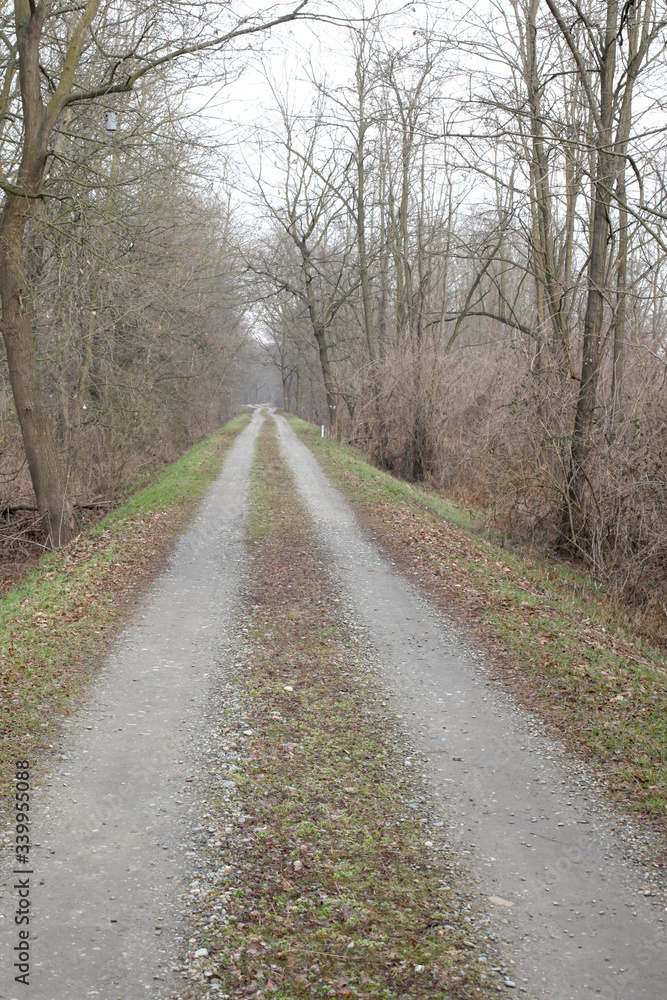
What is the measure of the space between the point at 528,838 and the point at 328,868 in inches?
47.3

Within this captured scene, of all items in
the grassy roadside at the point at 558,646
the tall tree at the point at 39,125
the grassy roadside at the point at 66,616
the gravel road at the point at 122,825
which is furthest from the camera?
the tall tree at the point at 39,125

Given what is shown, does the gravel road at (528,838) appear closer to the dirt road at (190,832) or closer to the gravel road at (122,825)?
the dirt road at (190,832)

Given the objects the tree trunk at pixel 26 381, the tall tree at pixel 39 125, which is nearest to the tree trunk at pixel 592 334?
the tall tree at pixel 39 125

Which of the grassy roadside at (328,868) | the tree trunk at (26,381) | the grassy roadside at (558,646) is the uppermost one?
the tree trunk at (26,381)

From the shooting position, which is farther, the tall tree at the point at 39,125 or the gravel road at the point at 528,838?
the tall tree at the point at 39,125

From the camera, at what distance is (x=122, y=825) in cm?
434

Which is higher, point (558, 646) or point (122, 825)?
point (558, 646)

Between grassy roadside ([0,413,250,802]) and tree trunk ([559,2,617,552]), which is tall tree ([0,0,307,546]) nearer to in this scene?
grassy roadside ([0,413,250,802])

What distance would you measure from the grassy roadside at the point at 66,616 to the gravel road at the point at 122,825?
10.0 inches

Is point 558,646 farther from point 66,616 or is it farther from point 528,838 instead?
point 66,616

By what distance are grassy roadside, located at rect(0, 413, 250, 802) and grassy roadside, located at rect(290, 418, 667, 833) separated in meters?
3.66

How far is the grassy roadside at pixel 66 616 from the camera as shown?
553cm

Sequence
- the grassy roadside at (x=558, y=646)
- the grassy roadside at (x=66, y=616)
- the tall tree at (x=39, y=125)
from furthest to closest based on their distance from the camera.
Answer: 1. the tall tree at (x=39, y=125)
2. the grassy roadside at (x=66, y=616)
3. the grassy roadside at (x=558, y=646)

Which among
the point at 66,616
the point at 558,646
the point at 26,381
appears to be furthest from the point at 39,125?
the point at 558,646
